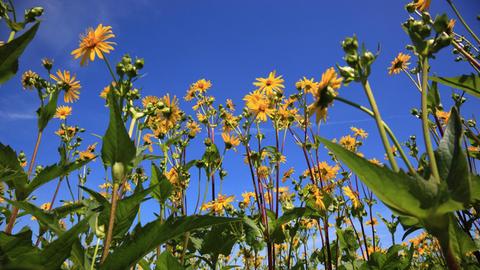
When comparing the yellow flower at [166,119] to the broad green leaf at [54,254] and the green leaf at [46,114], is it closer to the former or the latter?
the green leaf at [46,114]

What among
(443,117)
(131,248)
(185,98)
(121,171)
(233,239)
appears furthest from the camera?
(185,98)

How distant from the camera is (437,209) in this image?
113 centimetres

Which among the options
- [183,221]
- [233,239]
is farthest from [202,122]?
[183,221]

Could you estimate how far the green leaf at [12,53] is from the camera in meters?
1.47

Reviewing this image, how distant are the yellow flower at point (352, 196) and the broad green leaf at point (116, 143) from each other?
3766 millimetres

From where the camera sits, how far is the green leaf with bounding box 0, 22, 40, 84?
147 cm

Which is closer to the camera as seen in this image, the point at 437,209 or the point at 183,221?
the point at 437,209

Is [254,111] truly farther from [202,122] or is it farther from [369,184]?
[369,184]

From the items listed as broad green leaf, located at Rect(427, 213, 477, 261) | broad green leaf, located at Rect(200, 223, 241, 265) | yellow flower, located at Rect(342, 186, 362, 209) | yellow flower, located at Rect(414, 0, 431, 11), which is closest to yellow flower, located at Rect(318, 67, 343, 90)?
broad green leaf, located at Rect(427, 213, 477, 261)

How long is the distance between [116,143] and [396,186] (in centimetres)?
134

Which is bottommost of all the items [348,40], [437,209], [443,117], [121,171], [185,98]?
[437,209]

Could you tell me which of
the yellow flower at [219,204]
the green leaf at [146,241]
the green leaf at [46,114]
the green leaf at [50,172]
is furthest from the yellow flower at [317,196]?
the green leaf at [46,114]

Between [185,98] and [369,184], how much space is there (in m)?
4.63

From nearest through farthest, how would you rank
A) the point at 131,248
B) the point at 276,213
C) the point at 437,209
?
1. the point at 437,209
2. the point at 131,248
3. the point at 276,213
